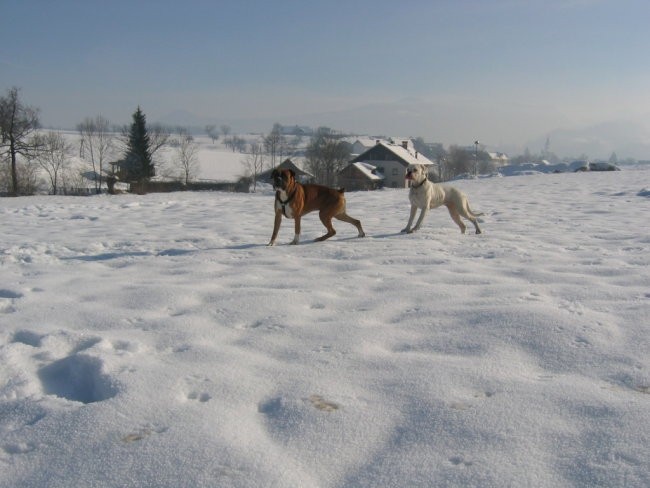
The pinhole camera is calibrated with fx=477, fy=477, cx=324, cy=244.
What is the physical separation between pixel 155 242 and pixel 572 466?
22.5 feet

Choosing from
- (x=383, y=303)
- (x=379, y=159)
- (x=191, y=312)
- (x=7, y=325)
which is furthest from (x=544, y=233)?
(x=379, y=159)

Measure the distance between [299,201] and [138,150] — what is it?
43070mm

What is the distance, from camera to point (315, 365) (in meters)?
2.82

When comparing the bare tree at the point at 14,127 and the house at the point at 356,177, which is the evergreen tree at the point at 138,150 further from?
the house at the point at 356,177

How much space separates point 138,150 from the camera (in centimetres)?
4575

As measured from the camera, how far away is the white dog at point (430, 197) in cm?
782

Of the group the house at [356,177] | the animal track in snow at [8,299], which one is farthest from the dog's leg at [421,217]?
the house at [356,177]

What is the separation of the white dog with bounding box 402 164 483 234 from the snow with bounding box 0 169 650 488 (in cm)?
207

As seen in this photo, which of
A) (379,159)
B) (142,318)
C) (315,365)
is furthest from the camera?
(379,159)

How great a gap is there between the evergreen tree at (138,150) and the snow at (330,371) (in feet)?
141

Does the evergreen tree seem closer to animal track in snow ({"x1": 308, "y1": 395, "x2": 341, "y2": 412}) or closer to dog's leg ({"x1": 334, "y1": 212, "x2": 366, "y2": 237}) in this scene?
dog's leg ({"x1": 334, "y1": 212, "x2": 366, "y2": 237})

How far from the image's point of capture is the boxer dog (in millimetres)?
7016

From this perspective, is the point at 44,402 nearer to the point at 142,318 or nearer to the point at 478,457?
the point at 142,318

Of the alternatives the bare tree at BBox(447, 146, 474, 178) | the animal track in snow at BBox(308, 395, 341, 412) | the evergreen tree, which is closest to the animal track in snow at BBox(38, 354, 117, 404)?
the animal track in snow at BBox(308, 395, 341, 412)
